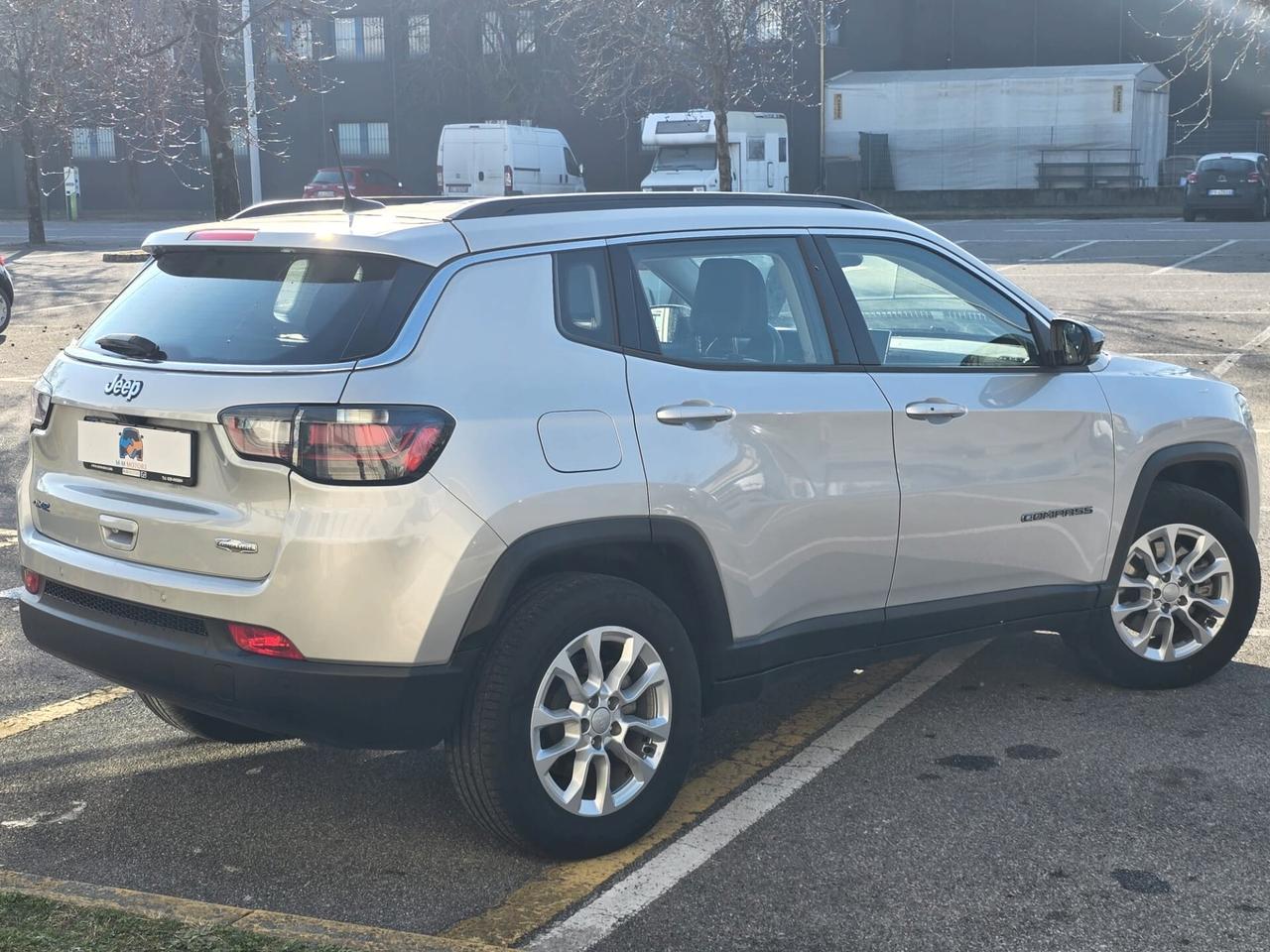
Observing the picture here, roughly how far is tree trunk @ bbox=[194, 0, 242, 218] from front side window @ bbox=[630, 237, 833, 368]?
16.6 metres

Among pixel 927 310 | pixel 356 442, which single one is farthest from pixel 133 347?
pixel 927 310

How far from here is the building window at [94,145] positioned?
5144 cm

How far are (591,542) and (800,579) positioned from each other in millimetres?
792

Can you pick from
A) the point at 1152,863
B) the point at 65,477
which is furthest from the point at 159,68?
the point at 1152,863

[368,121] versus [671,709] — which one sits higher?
[368,121]

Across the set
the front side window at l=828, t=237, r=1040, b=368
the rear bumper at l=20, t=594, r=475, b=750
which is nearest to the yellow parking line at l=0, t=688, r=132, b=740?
the rear bumper at l=20, t=594, r=475, b=750

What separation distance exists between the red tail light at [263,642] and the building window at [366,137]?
47.7 meters

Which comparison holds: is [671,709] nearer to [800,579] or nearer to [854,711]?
[800,579]

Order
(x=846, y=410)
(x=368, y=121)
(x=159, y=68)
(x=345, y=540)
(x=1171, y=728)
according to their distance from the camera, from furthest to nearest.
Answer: (x=368, y=121) < (x=159, y=68) < (x=1171, y=728) < (x=846, y=410) < (x=345, y=540)

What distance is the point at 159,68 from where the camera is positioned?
2295 centimetres

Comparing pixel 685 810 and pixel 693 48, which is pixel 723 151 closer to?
pixel 693 48

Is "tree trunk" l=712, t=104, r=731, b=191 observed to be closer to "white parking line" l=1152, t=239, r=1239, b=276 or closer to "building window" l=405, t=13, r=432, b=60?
"white parking line" l=1152, t=239, r=1239, b=276

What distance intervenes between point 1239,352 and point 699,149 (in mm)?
24822

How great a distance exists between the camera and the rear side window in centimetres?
408
